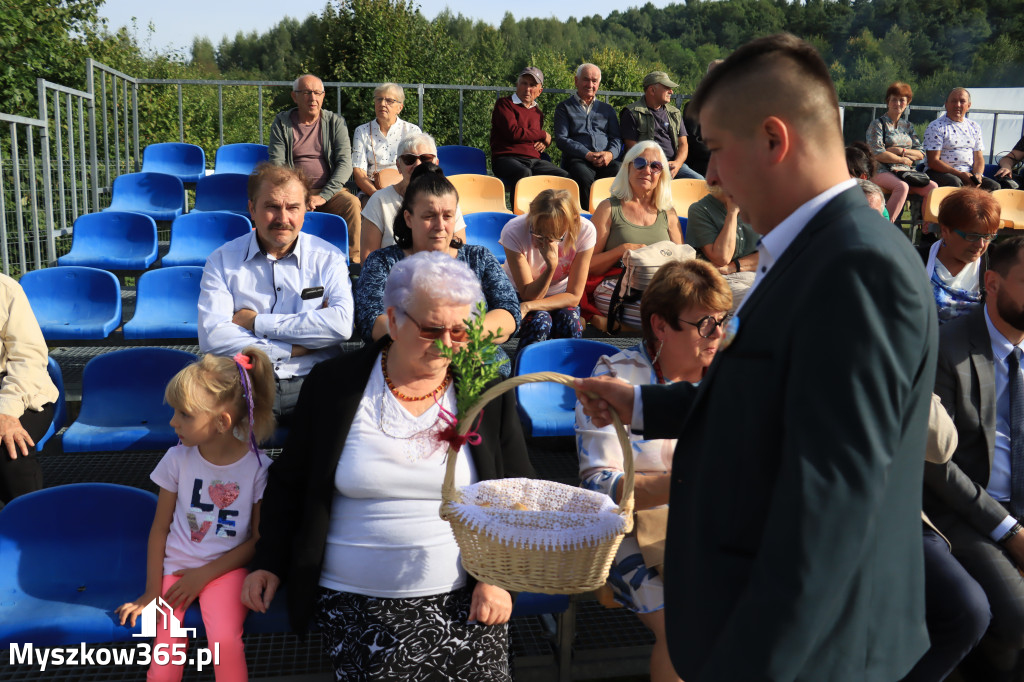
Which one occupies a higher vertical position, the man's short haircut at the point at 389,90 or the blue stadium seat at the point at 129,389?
the man's short haircut at the point at 389,90

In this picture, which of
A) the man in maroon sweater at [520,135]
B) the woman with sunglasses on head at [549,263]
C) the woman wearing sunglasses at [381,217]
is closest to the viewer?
the woman with sunglasses on head at [549,263]

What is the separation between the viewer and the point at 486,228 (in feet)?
17.8

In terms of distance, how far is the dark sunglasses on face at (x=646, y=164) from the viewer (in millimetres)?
4703

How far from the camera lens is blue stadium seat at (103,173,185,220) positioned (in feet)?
21.6

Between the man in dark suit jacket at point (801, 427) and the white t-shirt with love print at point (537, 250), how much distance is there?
312cm

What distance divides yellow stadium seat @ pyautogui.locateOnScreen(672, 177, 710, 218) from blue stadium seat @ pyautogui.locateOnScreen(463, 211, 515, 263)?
72.7 inches

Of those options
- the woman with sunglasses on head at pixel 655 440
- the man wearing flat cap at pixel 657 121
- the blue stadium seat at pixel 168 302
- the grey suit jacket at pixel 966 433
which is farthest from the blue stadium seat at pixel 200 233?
the grey suit jacket at pixel 966 433

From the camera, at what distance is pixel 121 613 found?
6.75 feet

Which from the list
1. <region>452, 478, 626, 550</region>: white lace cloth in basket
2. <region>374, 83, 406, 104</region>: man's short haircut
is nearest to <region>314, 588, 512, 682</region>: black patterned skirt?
<region>452, 478, 626, 550</region>: white lace cloth in basket

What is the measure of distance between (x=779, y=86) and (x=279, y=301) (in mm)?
2551

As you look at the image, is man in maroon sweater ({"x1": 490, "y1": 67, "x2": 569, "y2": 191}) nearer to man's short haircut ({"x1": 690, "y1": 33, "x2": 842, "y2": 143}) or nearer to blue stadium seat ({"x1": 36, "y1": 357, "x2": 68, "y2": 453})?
blue stadium seat ({"x1": 36, "y1": 357, "x2": 68, "y2": 453})

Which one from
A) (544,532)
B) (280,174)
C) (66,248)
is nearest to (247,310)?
(280,174)

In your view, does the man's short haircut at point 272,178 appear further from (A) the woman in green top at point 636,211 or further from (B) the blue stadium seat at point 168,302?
(A) the woman in green top at point 636,211

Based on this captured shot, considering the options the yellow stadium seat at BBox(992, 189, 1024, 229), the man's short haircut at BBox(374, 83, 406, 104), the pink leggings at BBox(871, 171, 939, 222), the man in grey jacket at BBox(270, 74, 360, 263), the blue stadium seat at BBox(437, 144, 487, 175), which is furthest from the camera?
the blue stadium seat at BBox(437, 144, 487, 175)
